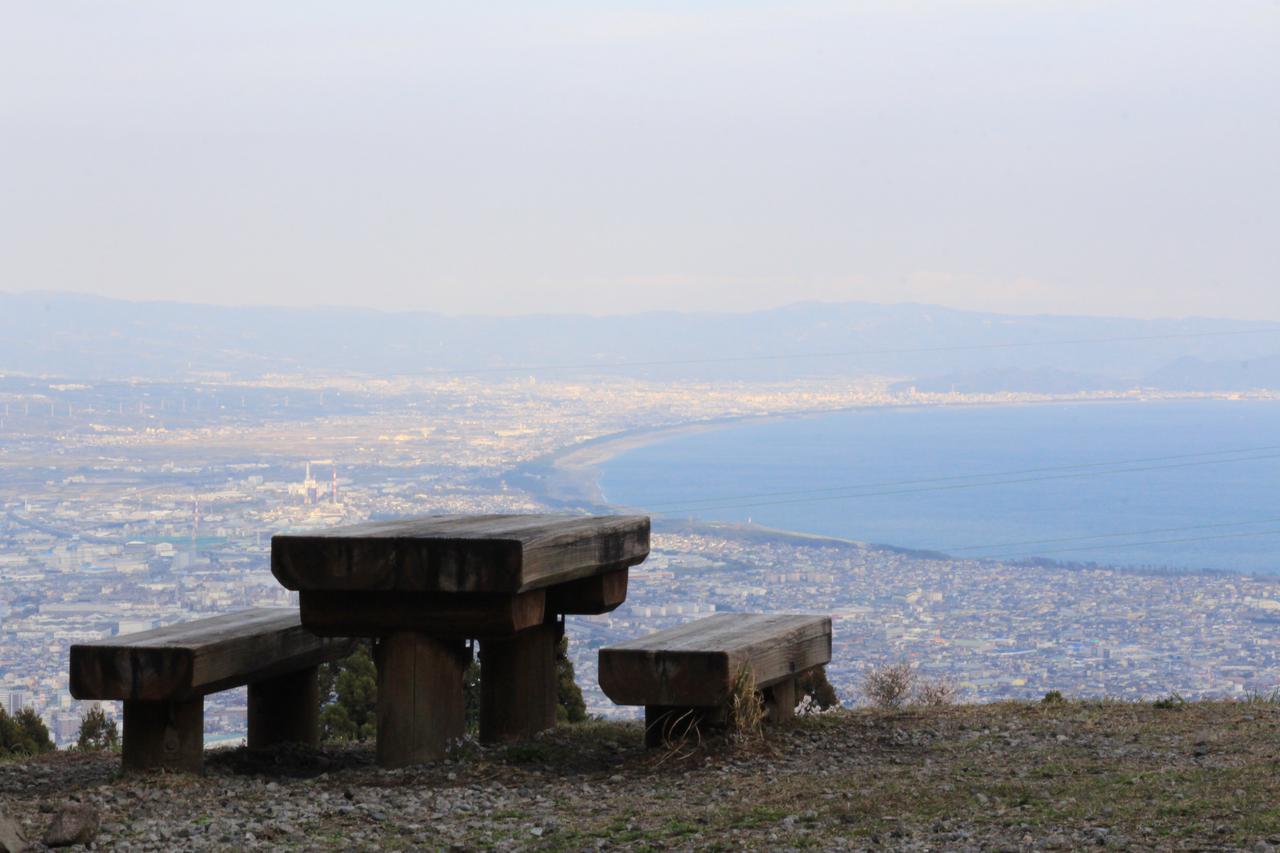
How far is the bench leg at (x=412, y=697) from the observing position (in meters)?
6.30

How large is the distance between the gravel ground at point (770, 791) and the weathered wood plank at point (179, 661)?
36 cm

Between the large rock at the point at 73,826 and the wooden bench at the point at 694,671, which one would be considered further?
the wooden bench at the point at 694,671

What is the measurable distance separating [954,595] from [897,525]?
45.9 m

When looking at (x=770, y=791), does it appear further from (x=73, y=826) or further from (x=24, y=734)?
(x=24, y=734)

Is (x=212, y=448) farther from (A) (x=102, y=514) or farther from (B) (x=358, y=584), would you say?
(B) (x=358, y=584)

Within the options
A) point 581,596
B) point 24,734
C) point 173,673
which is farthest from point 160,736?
point 24,734

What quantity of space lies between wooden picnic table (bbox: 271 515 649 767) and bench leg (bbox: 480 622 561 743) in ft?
0.45

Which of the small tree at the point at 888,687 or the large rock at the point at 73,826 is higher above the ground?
the large rock at the point at 73,826

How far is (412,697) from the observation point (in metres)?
6.33

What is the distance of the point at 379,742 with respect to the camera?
6.36m

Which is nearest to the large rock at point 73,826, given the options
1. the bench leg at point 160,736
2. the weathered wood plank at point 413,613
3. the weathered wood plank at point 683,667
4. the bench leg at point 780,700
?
the bench leg at point 160,736

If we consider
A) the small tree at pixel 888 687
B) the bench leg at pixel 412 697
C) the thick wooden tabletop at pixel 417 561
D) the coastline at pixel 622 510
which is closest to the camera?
the thick wooden tabletop at pixel 417 561

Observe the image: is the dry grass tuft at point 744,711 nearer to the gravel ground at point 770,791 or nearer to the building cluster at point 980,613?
the gravel ground at point 770,791

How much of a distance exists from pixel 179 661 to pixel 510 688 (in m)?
1.61
